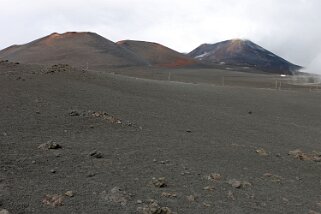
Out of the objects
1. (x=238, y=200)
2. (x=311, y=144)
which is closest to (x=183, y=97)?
(x=311, y=144)

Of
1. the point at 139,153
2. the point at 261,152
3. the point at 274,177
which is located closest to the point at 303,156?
the point at 261,152

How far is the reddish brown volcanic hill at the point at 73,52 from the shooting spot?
224ft

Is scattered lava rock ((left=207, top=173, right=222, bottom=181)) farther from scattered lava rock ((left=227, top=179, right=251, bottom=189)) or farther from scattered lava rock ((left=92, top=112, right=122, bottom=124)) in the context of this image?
scattered lava rock ((left=92, top=112, right=122, bottom=124))

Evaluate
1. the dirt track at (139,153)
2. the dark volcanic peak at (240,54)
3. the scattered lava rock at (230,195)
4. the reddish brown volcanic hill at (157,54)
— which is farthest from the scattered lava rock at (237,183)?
the dark volcanic peak at (240,54)

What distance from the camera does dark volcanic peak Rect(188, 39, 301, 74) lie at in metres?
153

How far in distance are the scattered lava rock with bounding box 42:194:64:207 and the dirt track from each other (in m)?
0.01

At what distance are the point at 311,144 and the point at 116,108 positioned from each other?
4652mm

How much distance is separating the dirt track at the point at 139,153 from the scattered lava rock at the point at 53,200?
0.04 feet

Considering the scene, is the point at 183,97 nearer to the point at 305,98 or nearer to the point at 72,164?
the point at 305,98

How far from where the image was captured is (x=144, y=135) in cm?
1032

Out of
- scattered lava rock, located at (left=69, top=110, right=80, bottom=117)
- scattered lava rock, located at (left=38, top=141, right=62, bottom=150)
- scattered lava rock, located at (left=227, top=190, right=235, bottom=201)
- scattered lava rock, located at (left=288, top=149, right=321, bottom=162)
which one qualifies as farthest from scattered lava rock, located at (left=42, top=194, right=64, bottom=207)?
scattered lava rock, located at (left=288, top=149, right=321, bottom=162)

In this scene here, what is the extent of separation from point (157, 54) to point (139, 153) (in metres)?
82.5

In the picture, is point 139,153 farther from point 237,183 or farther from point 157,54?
point 157,54

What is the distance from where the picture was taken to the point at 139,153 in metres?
8.75
